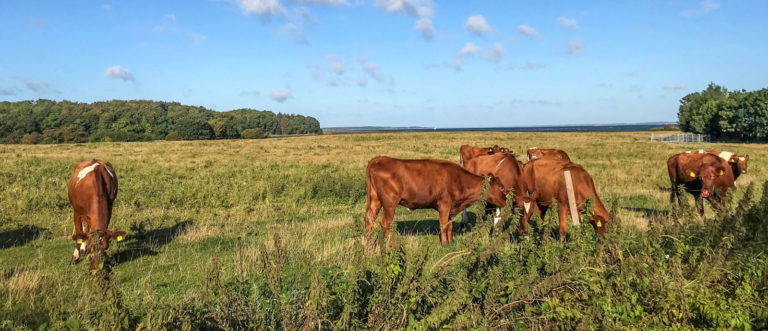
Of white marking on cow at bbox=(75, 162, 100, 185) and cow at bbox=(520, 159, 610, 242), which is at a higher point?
white marking on cow at bbox=(75, 162, 100, 185)

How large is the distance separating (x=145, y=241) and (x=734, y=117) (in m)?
82.6

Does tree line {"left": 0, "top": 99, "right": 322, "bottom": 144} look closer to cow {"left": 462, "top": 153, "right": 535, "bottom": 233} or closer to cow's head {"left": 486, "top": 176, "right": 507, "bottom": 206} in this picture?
cow {"left": 462, "top": 153, "right": 535, "bottom": 233}

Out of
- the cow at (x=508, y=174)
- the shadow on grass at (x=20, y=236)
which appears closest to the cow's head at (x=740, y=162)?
the cow at (x=508, y=174)

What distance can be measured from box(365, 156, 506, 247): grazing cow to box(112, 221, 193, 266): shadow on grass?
4.45 meters

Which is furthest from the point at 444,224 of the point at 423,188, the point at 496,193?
the point at 496,193

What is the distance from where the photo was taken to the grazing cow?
888 centimetres

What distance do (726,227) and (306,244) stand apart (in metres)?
6.44

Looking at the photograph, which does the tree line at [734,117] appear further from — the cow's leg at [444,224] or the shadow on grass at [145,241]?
the shadow on grass at [145,241]

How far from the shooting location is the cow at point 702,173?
11.3 metres

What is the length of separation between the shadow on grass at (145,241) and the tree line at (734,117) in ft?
252

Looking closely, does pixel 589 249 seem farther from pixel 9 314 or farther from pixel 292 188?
pixel 292 188

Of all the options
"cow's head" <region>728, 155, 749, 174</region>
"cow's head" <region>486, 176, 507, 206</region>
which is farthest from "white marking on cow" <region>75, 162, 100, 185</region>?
"cow's head" <region>728, 155, 749, 174</region>

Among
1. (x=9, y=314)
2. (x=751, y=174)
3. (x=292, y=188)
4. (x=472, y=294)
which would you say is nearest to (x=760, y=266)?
(x=472, y=294)

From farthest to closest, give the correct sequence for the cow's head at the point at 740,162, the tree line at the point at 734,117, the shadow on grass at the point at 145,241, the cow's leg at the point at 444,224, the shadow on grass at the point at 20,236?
the tree line at the point at 734,117 → the cow's head at the point at 740,162 → the shadow on grass at the point at 20,236 → the cow's leg at the point at 444,224 → the shadow on grass at the point at 145,241
